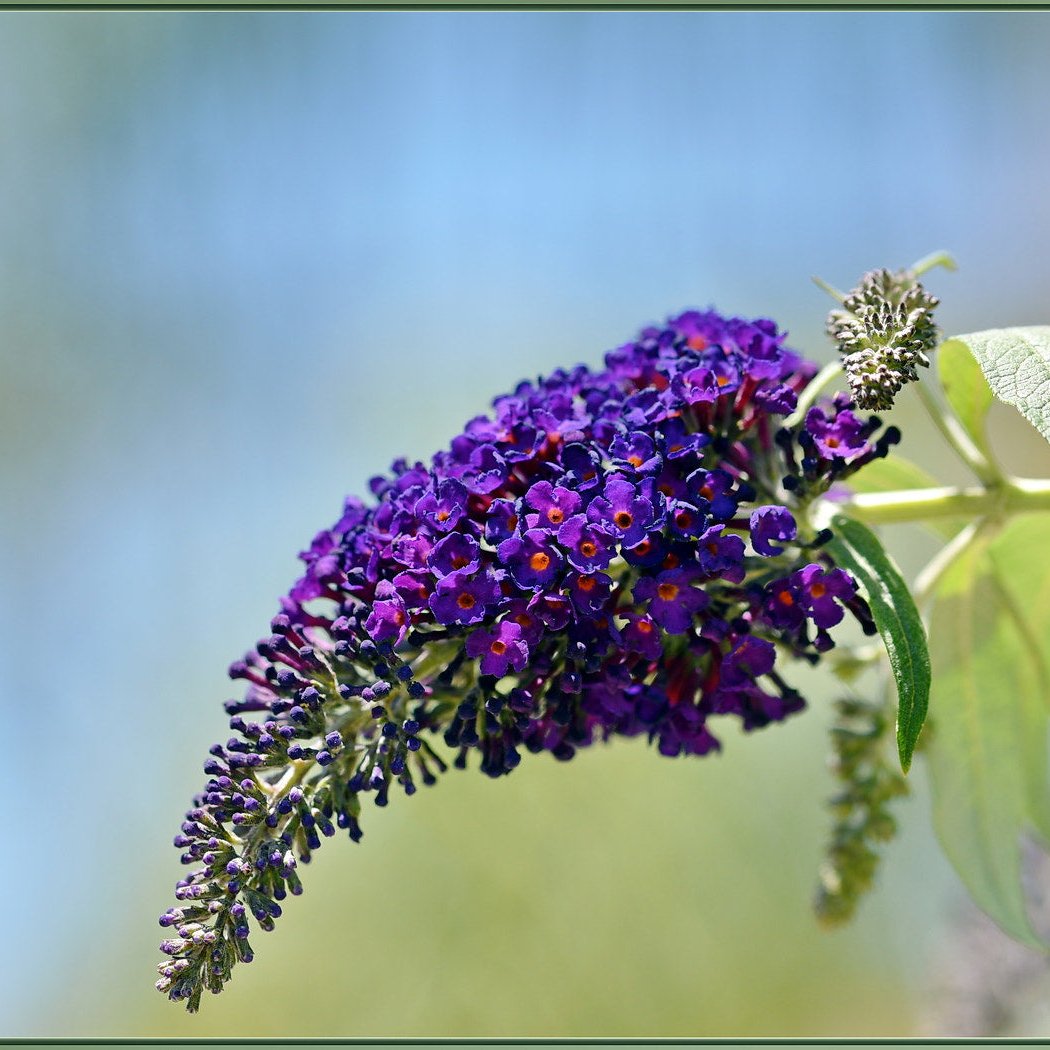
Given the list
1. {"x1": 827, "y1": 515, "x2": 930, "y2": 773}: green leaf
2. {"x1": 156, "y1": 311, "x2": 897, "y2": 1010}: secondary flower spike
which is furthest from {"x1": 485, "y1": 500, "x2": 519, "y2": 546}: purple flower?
{"x1": 827, "y1": 515, "x2": 930, "y2": 773}: green leaf

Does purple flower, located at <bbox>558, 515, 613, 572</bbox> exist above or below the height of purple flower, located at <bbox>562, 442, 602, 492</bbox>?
below

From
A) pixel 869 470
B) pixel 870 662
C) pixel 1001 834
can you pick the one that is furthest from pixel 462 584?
pixel 1001 834

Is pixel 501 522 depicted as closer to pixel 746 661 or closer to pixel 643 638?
pixel 643 638

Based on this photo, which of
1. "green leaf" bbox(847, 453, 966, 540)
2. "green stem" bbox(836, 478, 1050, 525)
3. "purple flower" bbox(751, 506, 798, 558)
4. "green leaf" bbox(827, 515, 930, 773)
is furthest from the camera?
"green leaf" bbox(847, 453, 966, 540)

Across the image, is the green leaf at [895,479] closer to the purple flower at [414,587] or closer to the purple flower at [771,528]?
the purple flower at [771,528]

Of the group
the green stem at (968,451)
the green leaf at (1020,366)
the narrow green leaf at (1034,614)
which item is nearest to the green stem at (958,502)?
the green stem at (968,451)

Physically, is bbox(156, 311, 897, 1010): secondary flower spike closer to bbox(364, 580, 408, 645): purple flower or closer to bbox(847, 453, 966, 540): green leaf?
bbox(364, 580, 408, 645): purple flower
